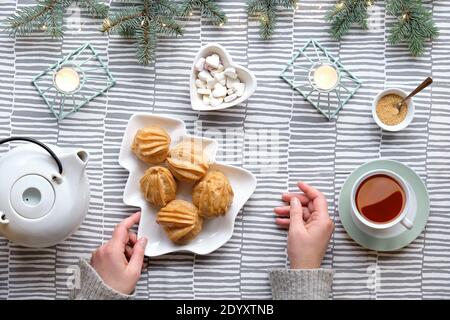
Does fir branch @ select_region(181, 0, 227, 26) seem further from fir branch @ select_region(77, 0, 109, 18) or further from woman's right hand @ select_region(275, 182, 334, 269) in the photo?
woman's right hand @ select_region(275, 182, 334, 269)

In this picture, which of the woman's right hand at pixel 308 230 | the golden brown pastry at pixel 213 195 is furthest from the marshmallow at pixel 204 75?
the woman's right hand at pixel 308 230

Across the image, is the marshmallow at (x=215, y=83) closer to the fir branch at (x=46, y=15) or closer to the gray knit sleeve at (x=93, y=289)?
the fir branch at (x=46, y=15)

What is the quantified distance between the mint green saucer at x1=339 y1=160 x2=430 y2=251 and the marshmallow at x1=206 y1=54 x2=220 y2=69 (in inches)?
15.4

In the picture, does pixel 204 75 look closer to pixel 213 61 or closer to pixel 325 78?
pixel 213 61

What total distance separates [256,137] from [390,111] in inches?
12.1

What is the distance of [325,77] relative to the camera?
1.48 m

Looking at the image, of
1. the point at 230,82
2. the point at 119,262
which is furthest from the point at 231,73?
the point at 119,262

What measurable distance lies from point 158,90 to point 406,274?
2.32 feet

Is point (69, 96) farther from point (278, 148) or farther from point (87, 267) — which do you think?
point (278, 148)

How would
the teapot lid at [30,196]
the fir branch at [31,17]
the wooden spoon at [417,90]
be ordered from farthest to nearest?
the fir branch at [31,17], the wooden spoon at [417,90], the teapot lid at [30,196]

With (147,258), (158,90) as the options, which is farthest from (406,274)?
(158,90)

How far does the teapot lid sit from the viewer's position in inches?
50.0

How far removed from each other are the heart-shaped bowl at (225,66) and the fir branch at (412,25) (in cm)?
34

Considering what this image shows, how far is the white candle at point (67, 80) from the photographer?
1.47 m
